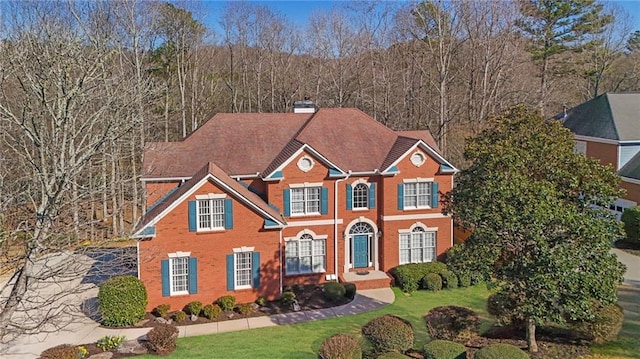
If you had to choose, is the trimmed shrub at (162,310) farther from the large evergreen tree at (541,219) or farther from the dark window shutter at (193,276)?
the large evergreen tree at (541,219)

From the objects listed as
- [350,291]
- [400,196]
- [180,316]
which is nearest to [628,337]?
[350,291]

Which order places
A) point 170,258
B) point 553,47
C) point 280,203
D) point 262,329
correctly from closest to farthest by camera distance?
point 262,329
point 170,258
point 280,203
point 553,47

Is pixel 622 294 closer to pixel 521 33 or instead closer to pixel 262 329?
pixel 262 329

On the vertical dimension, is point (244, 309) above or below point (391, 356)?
below

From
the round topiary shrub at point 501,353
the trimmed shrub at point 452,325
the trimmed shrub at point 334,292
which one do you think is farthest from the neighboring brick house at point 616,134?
the round topiary shrub at point 501,353

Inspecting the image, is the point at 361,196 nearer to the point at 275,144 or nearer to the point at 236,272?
the point at 275,144

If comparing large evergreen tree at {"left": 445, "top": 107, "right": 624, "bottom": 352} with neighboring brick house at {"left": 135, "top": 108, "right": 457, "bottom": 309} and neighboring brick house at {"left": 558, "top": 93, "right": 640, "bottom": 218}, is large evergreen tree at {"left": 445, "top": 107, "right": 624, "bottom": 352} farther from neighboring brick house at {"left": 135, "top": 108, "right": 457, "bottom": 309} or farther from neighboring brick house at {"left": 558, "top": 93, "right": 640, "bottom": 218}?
neighboring brick house at {"left": 558, "top": 93, "right": 640, "bottom": 218}

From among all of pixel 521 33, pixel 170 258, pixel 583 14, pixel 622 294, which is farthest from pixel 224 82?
pixel 622 294
